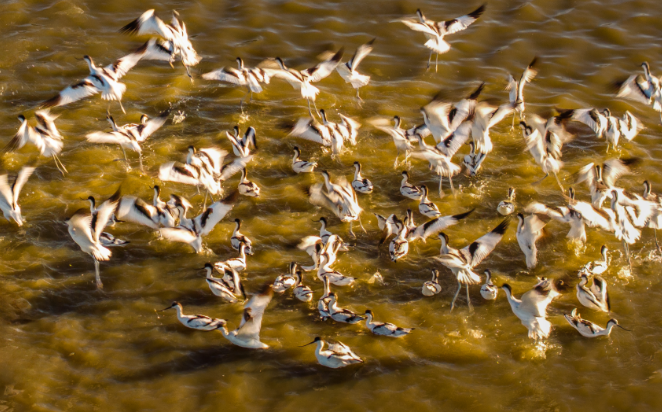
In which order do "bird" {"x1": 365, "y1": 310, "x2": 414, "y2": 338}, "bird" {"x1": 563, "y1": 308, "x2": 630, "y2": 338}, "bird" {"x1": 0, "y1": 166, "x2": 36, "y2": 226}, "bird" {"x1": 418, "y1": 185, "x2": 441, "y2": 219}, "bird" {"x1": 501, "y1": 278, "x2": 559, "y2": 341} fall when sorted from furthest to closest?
"bird" {"x1": 418, "y1": 185, "x2": 441, "y2": 219}
"bird" {"x1": 0, "y1": 166, "x2": 36, "y2": 226}
"bird" {"x1": 563, "y1": 308, "x2": 630, "y2": 338}
"bird" {"x1": 365, "y1": 310, "x2": 414, "y2": 338}
"bird" {"x1": 501, "y1": 278, "x2": 559, "y2": 341}

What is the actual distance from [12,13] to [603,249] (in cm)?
1311

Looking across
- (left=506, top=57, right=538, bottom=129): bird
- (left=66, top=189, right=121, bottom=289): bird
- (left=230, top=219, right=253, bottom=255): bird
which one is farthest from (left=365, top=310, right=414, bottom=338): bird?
(left=506, top=57, right=538, bottom=129): bird

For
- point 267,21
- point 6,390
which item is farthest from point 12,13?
point 6,390

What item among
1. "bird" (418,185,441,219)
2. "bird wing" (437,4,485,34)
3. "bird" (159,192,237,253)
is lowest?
"bird" (418,185,441,219)

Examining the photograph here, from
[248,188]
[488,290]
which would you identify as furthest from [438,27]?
[488,290]

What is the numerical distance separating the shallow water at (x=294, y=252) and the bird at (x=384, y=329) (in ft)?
0.54

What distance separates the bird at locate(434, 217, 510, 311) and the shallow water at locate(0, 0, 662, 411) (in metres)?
0.41

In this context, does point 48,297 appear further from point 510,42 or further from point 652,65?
point 652,65

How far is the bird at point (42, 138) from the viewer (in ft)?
34.6

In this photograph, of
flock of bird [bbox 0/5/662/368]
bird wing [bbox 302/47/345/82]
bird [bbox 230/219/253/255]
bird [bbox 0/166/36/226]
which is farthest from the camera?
bird wing [bbox 302/47/345/82]

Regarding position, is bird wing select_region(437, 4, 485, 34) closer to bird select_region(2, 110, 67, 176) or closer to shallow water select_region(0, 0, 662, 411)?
shallow water select_region(0, 0, 662, 411)

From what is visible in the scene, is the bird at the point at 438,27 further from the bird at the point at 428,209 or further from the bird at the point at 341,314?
the bird at the point at 341,314

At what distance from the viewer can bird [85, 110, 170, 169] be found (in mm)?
10102

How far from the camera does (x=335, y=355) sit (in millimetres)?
7539
